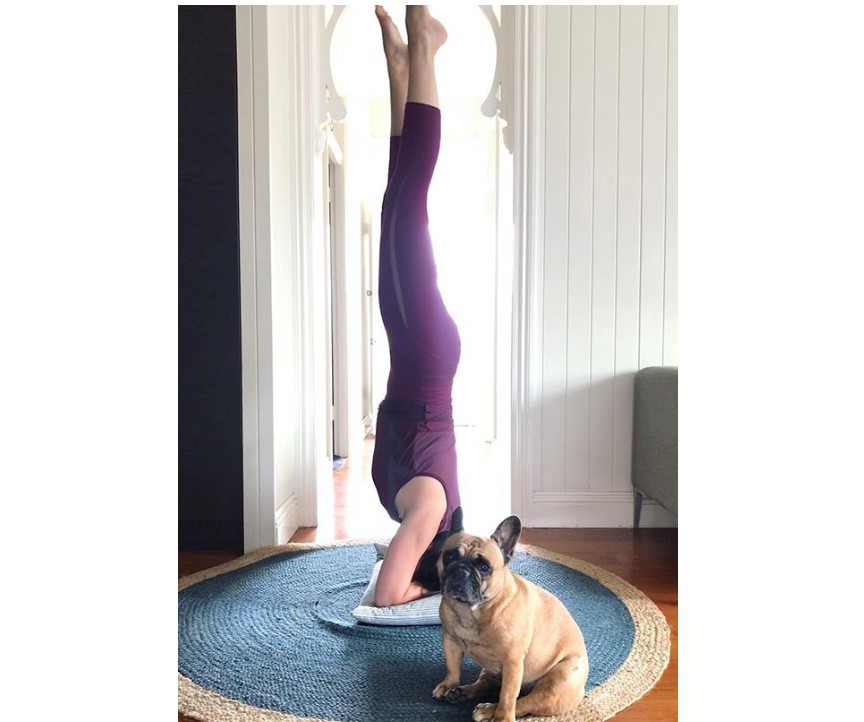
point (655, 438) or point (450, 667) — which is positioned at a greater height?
point (655, 438)

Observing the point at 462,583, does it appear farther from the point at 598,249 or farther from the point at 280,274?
the point at 598,249

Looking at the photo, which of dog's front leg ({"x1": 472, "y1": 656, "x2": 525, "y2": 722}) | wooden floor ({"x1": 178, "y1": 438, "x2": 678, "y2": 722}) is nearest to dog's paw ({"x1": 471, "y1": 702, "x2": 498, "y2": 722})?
dog's front leg ({"x1": 472, "y1": 656, "x2": 525, "y2": 722})

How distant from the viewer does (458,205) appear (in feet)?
4.58

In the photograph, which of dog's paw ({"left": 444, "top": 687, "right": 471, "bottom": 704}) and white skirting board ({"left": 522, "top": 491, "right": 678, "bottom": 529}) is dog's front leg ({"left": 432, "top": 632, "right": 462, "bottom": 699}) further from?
white skirting board ({"left": 522, "top": 491, "right": 678, "bottom": 529})

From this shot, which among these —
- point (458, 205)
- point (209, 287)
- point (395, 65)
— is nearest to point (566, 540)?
point (458, 205)

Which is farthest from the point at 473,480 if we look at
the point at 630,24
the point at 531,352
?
the point at 630,24

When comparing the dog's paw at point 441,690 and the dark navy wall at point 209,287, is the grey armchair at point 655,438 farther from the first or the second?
the dark navy wall at point 209,287

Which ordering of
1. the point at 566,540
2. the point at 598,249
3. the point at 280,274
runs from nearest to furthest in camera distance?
the point at 280,274, the point at 566,540, the point at 598,249

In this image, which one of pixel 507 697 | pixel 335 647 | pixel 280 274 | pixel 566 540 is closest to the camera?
pixel 507 697

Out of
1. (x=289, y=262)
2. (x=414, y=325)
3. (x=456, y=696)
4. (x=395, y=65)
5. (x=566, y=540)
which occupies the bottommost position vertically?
(x=566, y=540)

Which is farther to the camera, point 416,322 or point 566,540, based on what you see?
point 566,540

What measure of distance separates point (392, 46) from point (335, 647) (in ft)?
4.44
